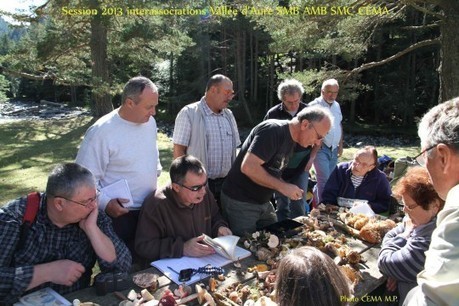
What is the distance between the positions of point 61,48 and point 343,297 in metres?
10.9

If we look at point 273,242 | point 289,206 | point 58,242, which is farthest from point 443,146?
point 289,206

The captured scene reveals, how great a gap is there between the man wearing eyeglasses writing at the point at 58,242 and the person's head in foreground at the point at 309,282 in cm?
110

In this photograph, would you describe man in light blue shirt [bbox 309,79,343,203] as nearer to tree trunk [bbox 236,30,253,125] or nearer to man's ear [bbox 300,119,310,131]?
man's ear [bbox 300,119,310,131]

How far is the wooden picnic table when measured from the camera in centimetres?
172

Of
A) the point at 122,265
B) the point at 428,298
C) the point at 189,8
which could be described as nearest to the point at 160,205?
the point at 122,265

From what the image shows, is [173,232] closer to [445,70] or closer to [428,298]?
[428,298]

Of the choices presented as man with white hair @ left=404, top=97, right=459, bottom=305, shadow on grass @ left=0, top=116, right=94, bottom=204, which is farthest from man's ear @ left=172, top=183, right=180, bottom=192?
shadow on grass @ left=0, top=116, right=94, bottom=204

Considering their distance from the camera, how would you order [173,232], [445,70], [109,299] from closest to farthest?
[109,299] < [173,232] < [445,70]

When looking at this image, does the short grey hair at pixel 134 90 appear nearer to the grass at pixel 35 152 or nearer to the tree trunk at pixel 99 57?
the grass at pixel 35 152

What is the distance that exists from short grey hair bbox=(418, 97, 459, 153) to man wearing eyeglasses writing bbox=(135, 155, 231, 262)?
4.34ft

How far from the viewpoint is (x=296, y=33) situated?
272 inches

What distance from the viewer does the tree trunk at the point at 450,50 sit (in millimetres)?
5945

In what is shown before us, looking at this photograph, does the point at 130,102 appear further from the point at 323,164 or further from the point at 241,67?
the point at 241,67

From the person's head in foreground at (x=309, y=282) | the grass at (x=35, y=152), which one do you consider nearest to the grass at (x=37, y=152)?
the grass at (x=35, y=152)
